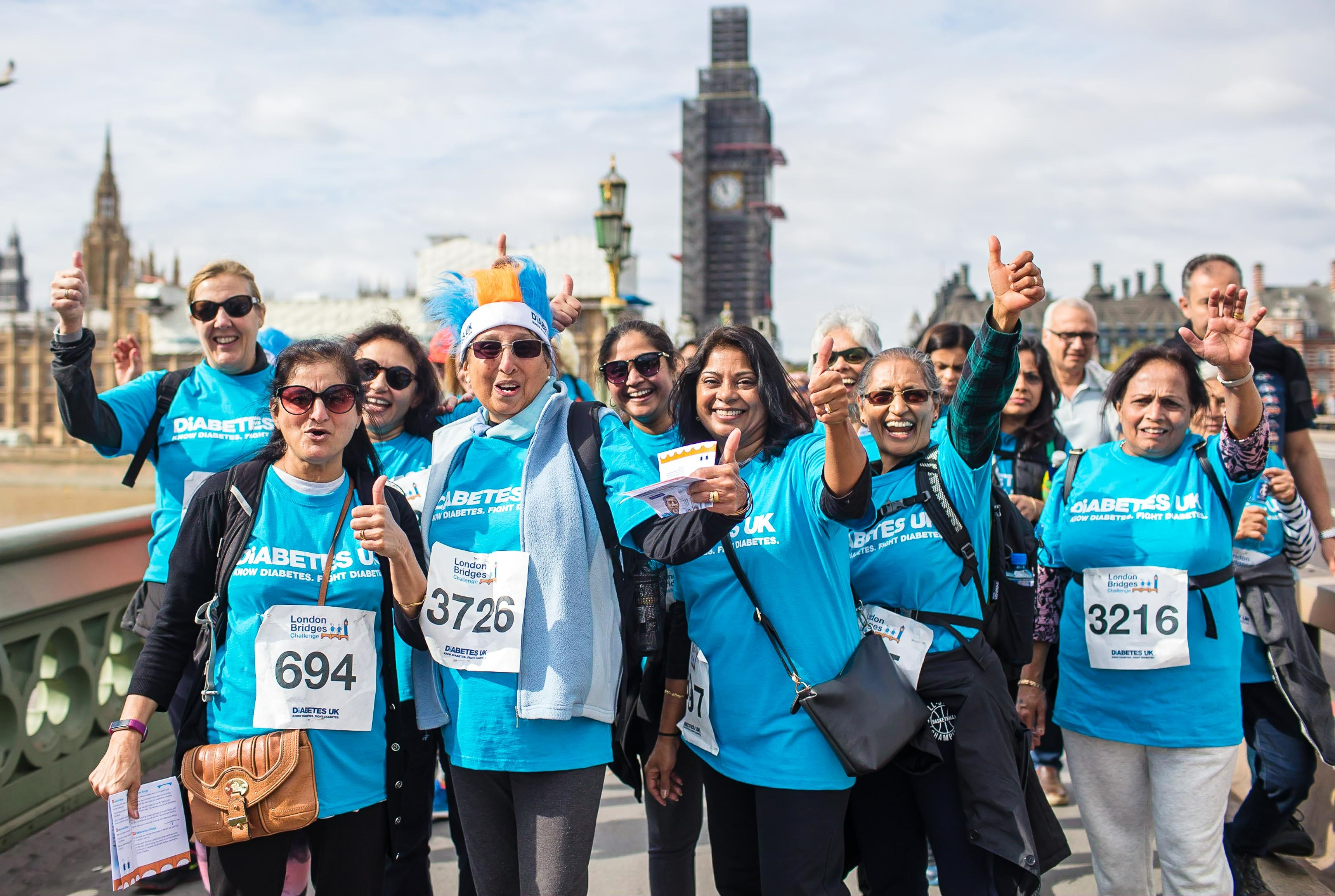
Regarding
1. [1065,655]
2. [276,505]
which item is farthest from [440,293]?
[1065,655]

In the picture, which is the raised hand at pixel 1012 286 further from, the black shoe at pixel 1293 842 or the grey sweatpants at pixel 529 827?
the black shoe at pixel 1293 842

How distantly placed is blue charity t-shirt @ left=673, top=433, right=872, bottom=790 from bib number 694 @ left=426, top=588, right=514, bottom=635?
51cm

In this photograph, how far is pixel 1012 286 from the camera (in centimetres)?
260

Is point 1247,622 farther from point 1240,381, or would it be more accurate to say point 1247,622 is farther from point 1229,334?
point 1229,334

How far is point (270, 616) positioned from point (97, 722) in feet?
8.76

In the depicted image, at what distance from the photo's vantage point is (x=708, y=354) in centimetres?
292

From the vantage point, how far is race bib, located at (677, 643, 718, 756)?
2760 mm

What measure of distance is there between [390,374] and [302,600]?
1.28 meters

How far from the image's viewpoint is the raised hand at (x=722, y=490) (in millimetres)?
2293

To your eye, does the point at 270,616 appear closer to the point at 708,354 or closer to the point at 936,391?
the point at 708,354

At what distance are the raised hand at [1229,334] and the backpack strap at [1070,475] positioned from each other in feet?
2.13

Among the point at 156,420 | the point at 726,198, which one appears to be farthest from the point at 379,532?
the point at 726,198

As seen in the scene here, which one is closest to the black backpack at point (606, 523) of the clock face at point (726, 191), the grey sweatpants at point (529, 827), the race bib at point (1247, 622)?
the grey sweatpants at point (529, 827)

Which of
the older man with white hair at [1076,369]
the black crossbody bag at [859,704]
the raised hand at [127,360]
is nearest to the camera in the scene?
the black crossbody bag at [859,704]
